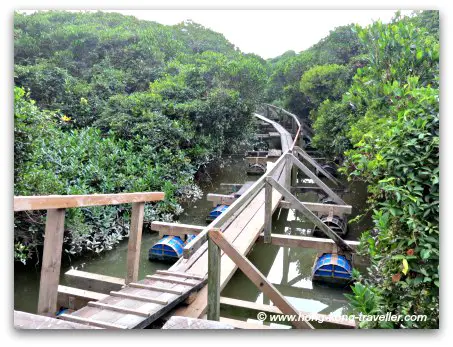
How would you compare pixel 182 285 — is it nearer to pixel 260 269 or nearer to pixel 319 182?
pixel 260 269

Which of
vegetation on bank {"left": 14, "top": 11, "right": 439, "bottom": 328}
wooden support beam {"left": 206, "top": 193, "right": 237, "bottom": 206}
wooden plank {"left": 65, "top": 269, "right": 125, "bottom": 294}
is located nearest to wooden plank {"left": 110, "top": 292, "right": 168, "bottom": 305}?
wooden plank {"left": 65, "top": 269, "right": 125, "bottom": 294}

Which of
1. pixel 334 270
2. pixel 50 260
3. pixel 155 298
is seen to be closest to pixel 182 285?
pixel 155 298

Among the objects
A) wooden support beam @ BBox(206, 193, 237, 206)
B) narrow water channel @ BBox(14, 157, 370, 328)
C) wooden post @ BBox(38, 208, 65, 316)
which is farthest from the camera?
wooden support beam @ BBox(206, 193, 237, 206)

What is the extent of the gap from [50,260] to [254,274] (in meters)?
1.26

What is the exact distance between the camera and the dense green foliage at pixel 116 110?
3.44 meters

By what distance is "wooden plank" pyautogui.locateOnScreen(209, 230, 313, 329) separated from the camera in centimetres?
227

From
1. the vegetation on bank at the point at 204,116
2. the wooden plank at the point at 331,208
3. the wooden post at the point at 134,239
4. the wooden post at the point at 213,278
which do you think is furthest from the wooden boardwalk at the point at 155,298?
the wooden plank at the point at 331,208

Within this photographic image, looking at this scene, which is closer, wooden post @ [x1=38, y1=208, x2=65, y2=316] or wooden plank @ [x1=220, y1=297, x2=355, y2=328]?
wooden post @ [x1=38, y1=208, x2=65, y2=316]

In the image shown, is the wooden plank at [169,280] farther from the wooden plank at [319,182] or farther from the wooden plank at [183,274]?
the wooden plank at [319,182]

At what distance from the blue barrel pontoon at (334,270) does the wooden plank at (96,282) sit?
212 centimetres

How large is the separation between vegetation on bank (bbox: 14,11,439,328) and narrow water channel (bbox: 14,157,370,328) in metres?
0.24

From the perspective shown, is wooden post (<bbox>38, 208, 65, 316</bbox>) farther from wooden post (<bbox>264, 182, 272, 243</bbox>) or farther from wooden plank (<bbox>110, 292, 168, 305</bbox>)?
wooden post (<bbox>264, 182, 272, 243</bbox>)

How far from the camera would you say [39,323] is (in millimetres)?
1899
